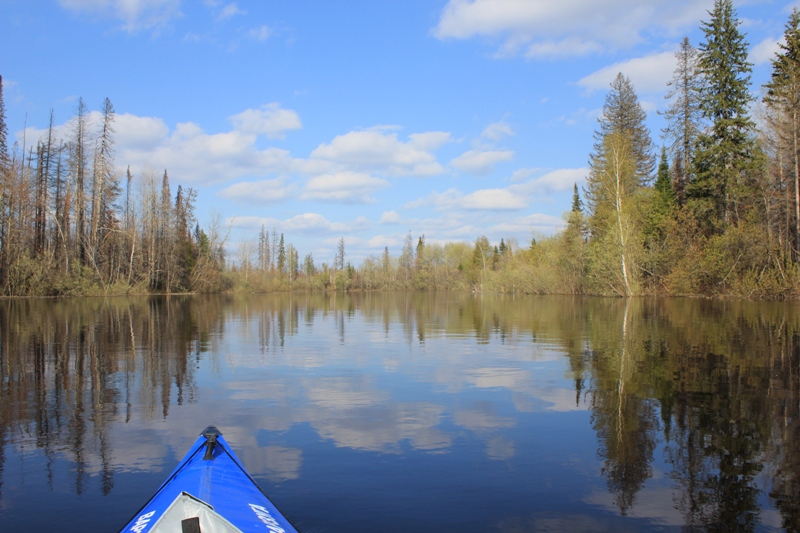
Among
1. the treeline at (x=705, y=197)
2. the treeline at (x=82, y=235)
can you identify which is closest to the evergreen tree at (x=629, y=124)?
the treeline at (x=705, y=197)

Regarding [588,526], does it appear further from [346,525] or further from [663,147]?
[663,147]

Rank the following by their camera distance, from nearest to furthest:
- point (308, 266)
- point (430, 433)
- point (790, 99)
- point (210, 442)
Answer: point (210, 442), point (430, 433), point (790, 99), point (308, 266)

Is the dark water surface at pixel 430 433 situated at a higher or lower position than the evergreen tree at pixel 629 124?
lower

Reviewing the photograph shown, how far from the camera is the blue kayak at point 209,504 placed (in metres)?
3.06

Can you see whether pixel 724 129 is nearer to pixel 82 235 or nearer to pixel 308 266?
pixel 82 235

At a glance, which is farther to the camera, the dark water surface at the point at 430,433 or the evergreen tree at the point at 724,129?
the evergreen tree at the point at 724,129

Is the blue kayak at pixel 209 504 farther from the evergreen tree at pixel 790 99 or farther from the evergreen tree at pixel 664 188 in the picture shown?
the evergreen tree at pixel 664 188

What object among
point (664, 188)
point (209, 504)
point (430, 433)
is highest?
point (664, 188)

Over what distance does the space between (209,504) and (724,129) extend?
4091 centimetres

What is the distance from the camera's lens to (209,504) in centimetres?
324

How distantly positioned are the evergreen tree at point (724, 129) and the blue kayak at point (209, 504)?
126 feet

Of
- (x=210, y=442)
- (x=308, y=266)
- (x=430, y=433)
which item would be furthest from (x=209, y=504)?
(x=308, y=266)

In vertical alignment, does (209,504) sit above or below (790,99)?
below

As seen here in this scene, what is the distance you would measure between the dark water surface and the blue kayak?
710 mm
